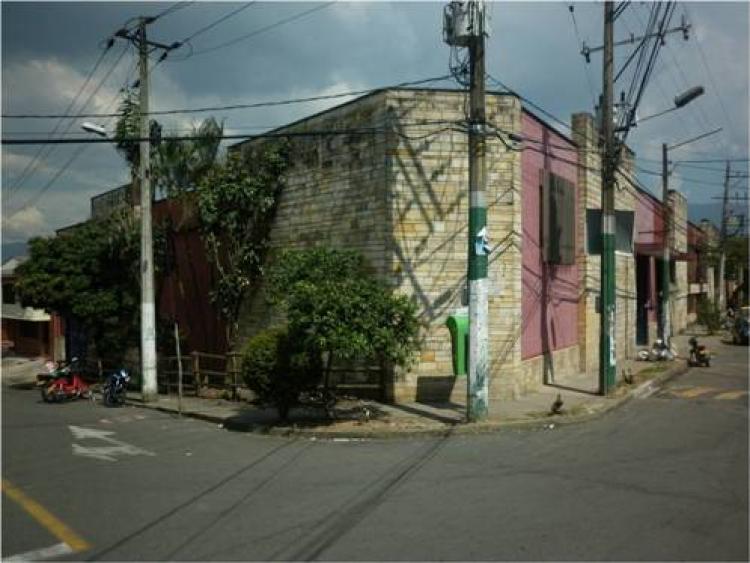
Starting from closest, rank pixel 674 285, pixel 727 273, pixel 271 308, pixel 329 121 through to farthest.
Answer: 1. pixel 329 121
2. pixel 271 308
3. pixel 674 285
4. pixel 727 273

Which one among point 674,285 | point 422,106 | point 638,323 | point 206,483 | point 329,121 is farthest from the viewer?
point 674,285

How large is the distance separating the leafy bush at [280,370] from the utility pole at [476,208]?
2.77 meters

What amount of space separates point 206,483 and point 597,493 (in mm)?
4497

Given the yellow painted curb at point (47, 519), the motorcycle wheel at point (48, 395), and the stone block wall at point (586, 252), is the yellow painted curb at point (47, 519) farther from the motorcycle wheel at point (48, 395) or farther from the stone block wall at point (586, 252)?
the stone block wall at point (586, 252)

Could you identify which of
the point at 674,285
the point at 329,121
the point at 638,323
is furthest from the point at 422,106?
the point at 674,285

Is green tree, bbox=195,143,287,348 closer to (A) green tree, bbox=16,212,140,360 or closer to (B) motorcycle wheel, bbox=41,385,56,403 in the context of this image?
(A) green tree, bbox=16,212,140,360

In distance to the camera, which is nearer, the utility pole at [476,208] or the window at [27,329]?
the utility pole at [476,208]

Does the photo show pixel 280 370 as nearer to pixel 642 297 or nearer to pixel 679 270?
pixel 642 297

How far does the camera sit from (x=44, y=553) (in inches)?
259

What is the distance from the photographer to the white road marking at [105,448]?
11.6 meters

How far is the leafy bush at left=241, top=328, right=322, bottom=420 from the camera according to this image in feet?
44.0

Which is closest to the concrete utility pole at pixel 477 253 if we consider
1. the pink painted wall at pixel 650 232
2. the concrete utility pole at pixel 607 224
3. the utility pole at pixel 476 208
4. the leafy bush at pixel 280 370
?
the utility pole at pixel 476 208

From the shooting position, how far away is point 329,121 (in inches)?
680

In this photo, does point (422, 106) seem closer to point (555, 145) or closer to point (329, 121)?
point (329, 121)
